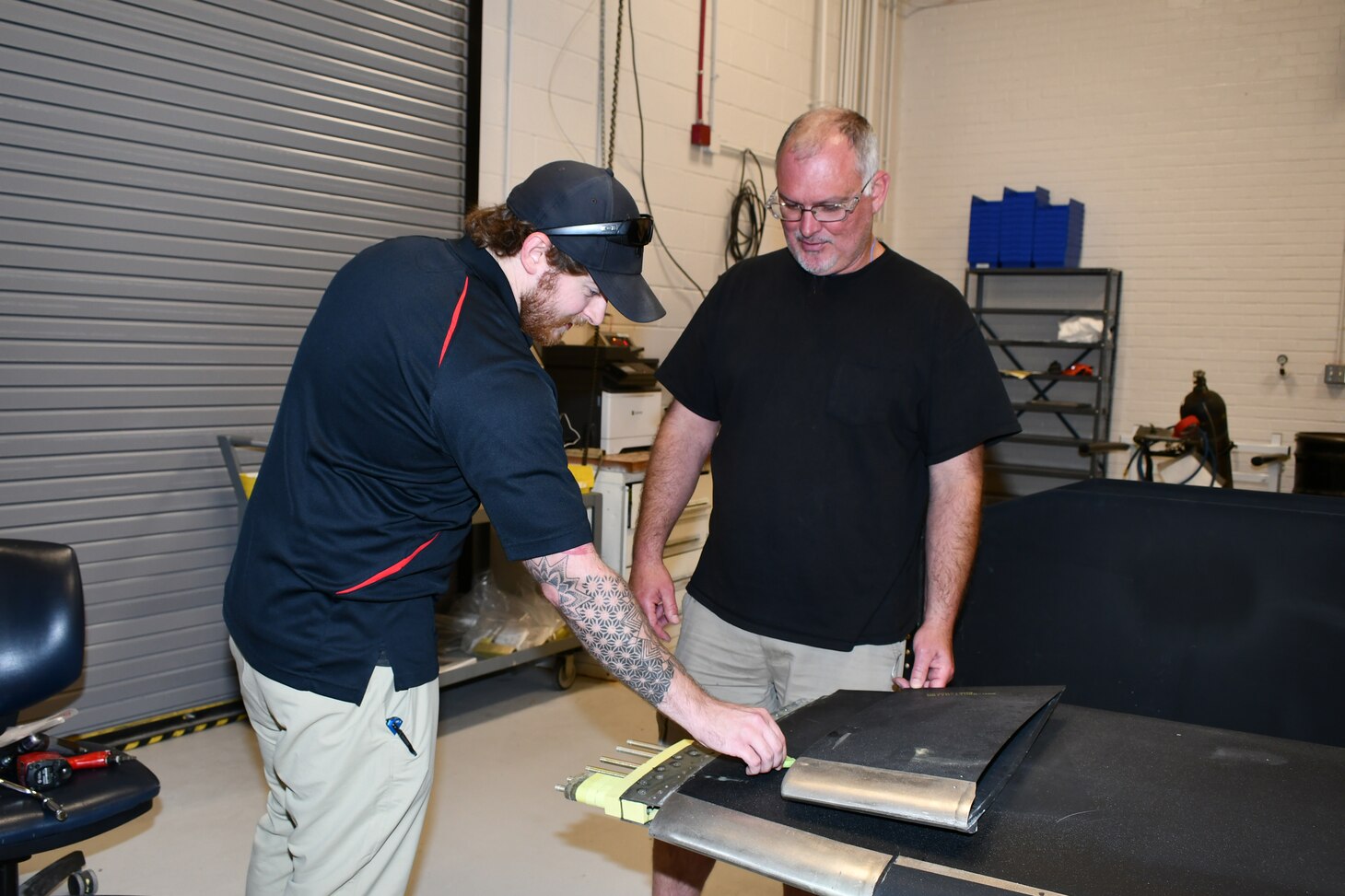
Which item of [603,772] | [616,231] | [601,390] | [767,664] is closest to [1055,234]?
[601,390]

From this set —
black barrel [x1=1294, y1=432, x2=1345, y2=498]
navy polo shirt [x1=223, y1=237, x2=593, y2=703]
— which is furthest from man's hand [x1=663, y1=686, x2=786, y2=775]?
black barrel [x1=1294, y1=432, x2=1345, y2=498]

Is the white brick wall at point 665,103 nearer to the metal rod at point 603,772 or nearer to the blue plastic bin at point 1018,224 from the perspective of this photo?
the blue plastic bin at point 1018,224

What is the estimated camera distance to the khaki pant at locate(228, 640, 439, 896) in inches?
62.7

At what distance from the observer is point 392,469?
153 cm

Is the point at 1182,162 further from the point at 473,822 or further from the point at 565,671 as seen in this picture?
the point at 473,822

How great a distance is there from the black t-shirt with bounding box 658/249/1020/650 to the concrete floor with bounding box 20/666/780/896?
1036 mm

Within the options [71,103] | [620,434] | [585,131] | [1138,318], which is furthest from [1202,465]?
[71,103]

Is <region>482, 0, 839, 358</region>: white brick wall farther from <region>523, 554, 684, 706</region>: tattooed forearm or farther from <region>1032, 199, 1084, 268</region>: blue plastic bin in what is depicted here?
<region>523, 554, 684, 706</region>: tattooed forearm

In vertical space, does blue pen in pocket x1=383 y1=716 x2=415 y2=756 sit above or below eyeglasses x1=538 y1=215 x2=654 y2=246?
below

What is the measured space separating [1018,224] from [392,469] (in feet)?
20.2

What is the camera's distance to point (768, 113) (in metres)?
6.00

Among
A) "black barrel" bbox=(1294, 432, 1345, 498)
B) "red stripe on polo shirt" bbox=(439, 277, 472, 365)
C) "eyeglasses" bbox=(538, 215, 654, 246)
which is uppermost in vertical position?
"eyeglasses" bbox=(538, 215, 654, 246)

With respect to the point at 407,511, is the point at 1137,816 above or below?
below

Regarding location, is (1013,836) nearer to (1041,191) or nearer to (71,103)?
(71,103)
